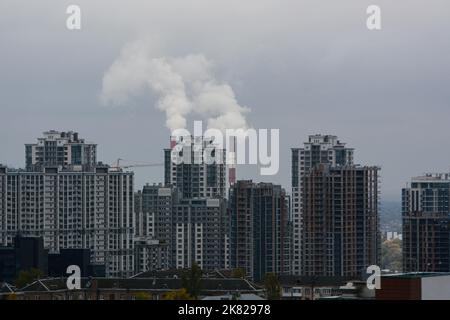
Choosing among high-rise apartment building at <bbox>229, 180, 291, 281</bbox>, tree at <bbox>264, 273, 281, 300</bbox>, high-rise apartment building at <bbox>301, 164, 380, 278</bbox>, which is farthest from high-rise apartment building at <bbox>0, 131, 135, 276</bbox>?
high-rise apartment building at <bbox>301, 164, 380, 278</bbox>

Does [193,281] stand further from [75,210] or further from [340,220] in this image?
[340,220]

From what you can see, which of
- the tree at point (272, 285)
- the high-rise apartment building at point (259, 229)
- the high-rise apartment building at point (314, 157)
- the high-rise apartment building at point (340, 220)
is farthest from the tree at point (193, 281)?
the high-rise apartment building at point (340, 220)

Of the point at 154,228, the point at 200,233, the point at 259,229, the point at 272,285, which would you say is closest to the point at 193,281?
the point at 272,285

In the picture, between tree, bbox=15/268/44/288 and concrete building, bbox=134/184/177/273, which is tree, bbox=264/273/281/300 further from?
tree, bbox=15/268/44/288
